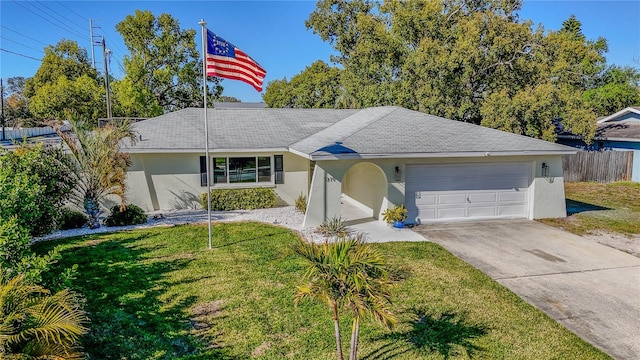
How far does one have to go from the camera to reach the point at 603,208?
16578mm

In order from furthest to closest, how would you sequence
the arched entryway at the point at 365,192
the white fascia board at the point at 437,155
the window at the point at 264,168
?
1. the window at the point at 264,168
2. the arched entryway at the point at 365,192
3. the white fascia board at the point at 437,155

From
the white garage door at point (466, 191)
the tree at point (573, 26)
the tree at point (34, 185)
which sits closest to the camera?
the tree at point (34, 185)

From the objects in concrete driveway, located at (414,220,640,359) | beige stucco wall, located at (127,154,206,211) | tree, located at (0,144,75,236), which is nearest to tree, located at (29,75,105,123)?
beige stucco wall, located at (127,154,206,211)

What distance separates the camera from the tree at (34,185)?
23.2 ft

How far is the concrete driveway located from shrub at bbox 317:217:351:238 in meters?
2.51

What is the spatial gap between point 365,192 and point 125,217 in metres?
8.76

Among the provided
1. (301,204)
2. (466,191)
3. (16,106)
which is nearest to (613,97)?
(466,191)

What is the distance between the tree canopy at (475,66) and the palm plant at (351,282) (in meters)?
21.2

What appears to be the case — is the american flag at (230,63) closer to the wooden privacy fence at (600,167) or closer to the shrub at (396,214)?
the shrub at (396,214)

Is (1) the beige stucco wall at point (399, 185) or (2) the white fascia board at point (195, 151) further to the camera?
(2) the white fascia board at point (195, 151)

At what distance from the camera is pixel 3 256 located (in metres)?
5.58

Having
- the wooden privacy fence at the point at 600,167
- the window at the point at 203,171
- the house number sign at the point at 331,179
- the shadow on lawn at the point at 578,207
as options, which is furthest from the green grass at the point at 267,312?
the wooden privacy fence at the point at 600,167

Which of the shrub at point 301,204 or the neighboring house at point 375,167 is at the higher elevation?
the neighboring house at point 375,167

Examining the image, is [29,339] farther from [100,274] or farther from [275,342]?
[100,274]
